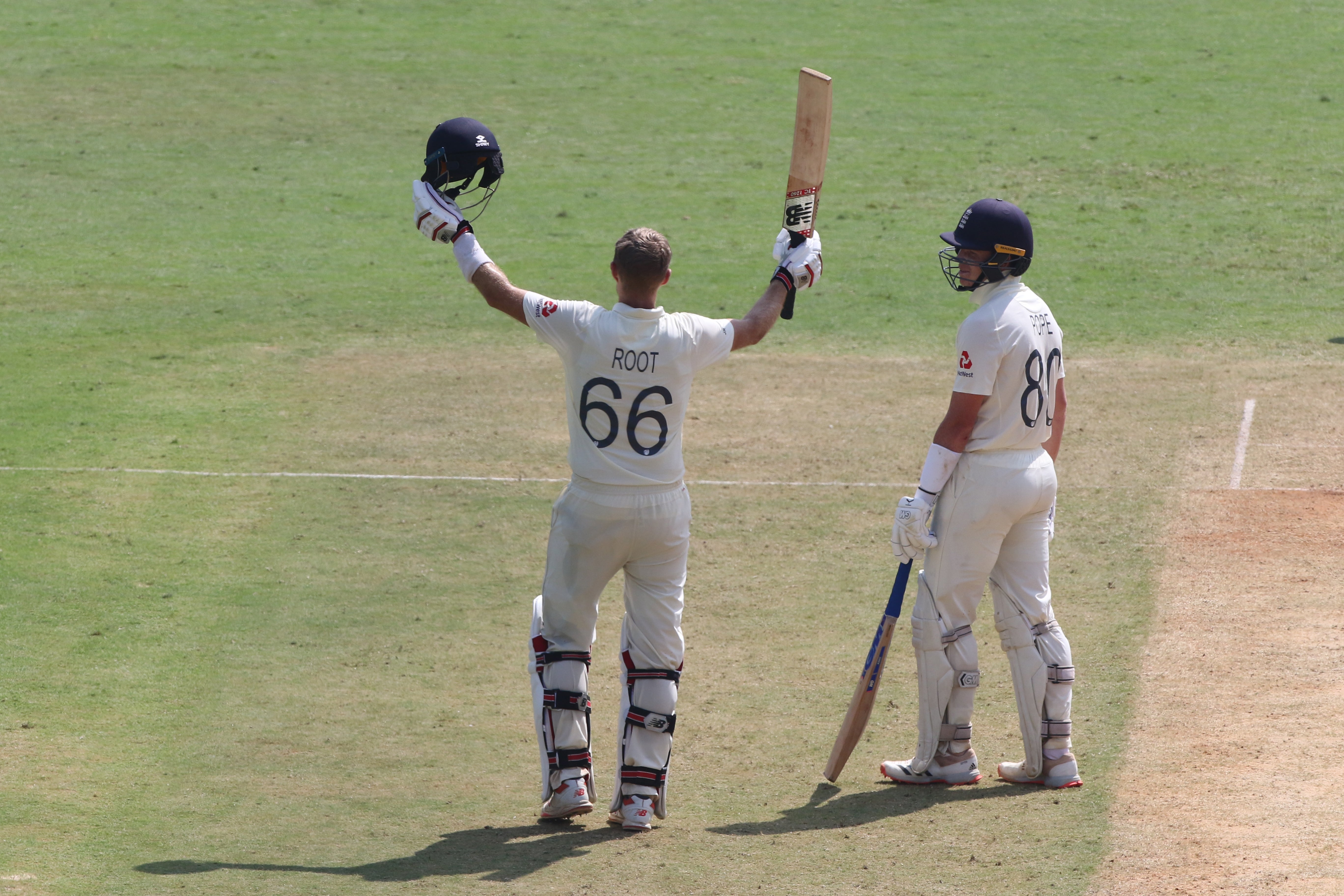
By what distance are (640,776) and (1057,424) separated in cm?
248

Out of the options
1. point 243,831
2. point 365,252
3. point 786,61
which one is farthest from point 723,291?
point 243,831

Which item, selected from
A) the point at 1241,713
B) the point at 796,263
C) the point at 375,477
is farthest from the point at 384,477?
the point at 1241,713

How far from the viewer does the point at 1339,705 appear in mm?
7812

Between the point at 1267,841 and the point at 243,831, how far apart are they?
4.10 meters

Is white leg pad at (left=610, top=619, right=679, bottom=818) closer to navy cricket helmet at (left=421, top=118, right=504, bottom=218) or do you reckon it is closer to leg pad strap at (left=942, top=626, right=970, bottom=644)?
leg pad strap at (left=942, top=626, right=970, bottom=644)

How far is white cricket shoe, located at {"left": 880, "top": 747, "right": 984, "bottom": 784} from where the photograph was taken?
721cm

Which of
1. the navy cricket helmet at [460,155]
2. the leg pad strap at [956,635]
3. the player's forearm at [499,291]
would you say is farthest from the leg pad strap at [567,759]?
the navy cricket helmet at [460,155]

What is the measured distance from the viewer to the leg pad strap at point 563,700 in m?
6.77

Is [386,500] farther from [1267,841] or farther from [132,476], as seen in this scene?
[1267,841]

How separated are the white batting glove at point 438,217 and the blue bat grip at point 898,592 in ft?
7.93

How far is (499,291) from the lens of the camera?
6.72 metres

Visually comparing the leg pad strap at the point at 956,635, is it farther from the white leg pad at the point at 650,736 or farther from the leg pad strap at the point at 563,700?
the leg pad strap at the point at 563,700

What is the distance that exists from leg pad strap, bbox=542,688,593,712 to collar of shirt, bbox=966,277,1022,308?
7.96ft

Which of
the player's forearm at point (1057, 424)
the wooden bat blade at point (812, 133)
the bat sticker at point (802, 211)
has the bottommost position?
the player's forearm at point (1057, 424)
